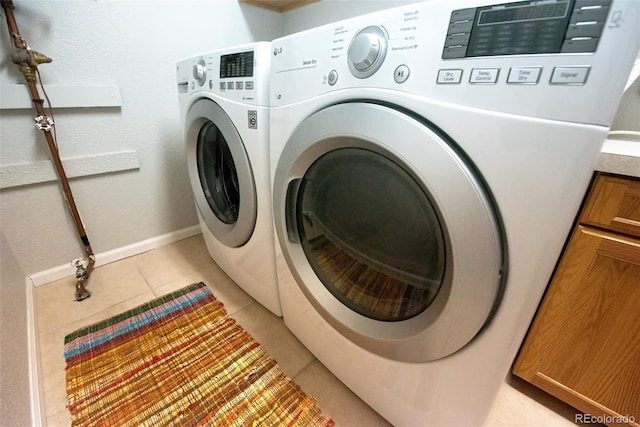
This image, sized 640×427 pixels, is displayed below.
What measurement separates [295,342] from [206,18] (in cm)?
151

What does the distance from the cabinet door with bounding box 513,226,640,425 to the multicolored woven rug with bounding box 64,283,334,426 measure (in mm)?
634

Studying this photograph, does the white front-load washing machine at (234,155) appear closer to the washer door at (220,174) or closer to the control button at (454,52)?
the washer door at (220,174)

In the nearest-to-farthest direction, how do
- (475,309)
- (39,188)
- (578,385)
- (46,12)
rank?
1. (475,309)
2. (578,385)
3. (46,12)
4. (39,188)

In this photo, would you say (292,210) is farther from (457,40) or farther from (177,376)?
(177,376)

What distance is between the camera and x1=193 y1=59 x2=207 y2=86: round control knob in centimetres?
84

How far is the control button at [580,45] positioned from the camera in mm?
282

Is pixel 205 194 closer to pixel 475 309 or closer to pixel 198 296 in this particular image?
pixel 198 296

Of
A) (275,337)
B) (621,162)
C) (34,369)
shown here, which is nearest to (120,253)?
→ (34,369)

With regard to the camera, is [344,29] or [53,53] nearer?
[344,29]

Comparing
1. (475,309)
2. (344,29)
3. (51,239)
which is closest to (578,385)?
(475,309)

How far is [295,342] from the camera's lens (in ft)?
3.15

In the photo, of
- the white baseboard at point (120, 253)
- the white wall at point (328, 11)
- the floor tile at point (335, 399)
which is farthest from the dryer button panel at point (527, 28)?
the white baseboard at point (120, 253)

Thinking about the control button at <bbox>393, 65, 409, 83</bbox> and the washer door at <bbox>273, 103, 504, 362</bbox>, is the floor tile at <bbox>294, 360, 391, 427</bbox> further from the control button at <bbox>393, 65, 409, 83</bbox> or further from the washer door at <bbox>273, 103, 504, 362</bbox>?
the control button at <bbox>393, 65, 409, 83</bbox>

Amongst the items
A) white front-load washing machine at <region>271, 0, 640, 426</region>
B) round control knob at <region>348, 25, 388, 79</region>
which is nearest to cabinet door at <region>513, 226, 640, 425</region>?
white front-load washing machine at <region>271, 0, 640, 426</region>
